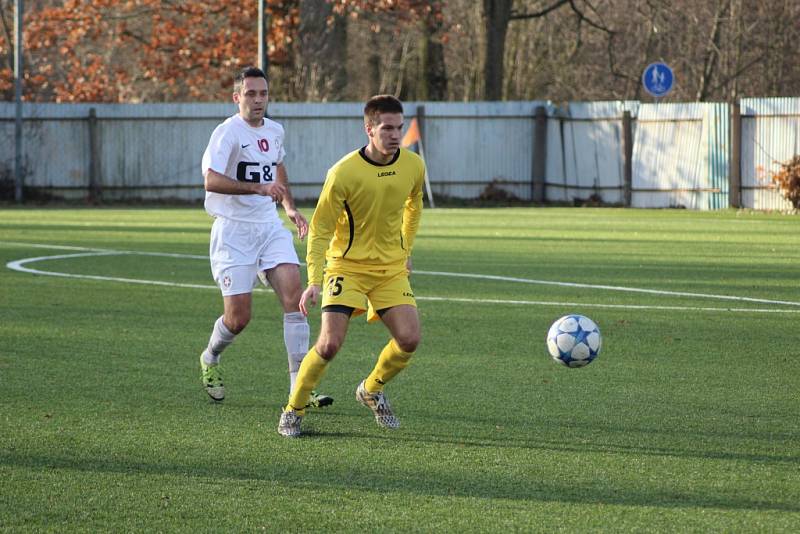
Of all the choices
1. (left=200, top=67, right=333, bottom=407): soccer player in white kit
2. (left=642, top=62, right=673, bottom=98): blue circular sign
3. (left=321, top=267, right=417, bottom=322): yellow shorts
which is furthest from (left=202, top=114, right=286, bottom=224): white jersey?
(left=642, top=62, right=673, bottom=98): blue circular sign

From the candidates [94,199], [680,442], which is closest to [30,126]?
[94,199]

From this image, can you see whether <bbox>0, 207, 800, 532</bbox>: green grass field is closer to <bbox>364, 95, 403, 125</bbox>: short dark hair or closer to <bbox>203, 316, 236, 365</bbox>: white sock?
<bbox>203, 316, 236, 365</bbox>: white sock

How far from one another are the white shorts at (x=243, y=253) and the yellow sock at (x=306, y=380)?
1.19 metres

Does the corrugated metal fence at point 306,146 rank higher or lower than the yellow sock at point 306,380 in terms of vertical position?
higher

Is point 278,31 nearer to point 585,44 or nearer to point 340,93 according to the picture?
point 340,93

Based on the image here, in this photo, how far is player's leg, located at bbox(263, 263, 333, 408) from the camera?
25.6 ft

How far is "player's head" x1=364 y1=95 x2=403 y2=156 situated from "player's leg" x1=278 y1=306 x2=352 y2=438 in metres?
0.90

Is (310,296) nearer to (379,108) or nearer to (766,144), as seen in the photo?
(379,108)

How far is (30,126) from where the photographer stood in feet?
106

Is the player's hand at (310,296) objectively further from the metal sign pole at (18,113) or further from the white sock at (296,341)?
the metal sign pole at (18,113)

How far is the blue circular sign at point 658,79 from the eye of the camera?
26797 millimetres

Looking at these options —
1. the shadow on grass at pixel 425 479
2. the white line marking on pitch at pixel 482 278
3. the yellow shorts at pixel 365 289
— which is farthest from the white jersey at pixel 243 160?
the white line marking on pitch at pixel 482 278

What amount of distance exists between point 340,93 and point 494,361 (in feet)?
101

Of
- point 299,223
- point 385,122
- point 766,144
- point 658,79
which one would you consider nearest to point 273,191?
point 299,223
